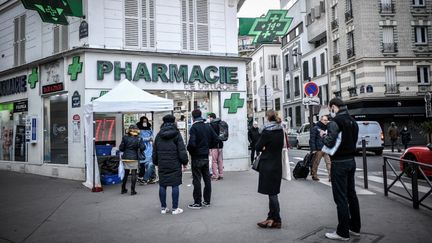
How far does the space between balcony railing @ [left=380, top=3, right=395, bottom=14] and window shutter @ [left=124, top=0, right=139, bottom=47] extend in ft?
74.9

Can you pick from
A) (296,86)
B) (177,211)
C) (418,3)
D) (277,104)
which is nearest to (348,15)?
(418,3)

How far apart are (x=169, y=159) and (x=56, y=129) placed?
24.8ft

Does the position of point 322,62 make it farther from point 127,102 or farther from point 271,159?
point 271,159

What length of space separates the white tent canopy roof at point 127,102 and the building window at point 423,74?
25.5 m

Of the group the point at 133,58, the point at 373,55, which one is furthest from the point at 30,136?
the point at 373,55

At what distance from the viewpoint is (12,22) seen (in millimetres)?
14734

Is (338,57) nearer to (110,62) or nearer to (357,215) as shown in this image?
(110,62)

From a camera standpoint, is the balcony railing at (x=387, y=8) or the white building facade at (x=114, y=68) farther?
the balcony railing at (x=387, y=8)

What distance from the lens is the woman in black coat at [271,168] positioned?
5.48 meters

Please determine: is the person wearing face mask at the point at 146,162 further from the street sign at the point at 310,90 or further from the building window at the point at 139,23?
the street sign at the point at 310,90

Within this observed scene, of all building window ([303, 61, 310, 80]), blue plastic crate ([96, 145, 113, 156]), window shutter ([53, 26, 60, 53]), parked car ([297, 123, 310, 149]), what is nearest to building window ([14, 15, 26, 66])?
window shutter ([53, 26, 60, 53])

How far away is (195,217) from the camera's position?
6387 millimetres

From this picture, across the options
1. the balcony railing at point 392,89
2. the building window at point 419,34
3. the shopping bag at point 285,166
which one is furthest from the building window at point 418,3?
the shopping bag at point 285,166

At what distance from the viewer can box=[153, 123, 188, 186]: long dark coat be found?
6695 millimetres
